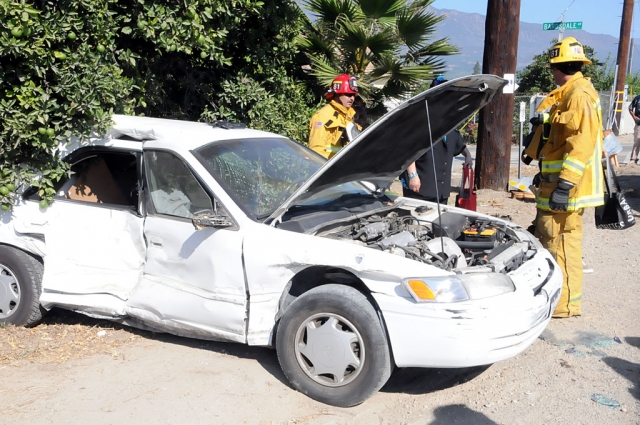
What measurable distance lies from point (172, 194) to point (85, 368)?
1.32m

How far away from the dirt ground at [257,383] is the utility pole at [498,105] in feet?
18.6

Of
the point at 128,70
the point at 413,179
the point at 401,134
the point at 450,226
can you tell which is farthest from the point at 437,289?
the point at 128,70

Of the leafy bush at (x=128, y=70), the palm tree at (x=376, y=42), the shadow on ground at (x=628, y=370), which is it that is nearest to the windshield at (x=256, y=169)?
the leafy bush at (x=128, y=70)

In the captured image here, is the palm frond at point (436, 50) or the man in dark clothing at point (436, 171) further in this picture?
the palm frond at point (436, 50)

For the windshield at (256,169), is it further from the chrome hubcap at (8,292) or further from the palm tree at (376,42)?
the palm tree at (376,42)

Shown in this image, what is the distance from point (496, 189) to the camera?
10.8 meters

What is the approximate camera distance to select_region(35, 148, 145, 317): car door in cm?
463

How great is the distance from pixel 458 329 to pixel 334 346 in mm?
742

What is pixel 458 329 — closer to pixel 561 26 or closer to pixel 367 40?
pixel 367 40

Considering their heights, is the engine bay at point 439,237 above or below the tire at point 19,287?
above

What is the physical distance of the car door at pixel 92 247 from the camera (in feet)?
15.2

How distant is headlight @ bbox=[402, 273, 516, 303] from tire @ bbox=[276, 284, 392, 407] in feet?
0.99

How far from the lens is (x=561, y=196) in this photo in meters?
4.95

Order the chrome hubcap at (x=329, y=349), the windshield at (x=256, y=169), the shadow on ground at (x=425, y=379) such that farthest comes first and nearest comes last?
the windshield at (x=256, y=169) < the shadow on ground at (x=425, y=379) < the chrome hubcap at (x=329, y=349)
